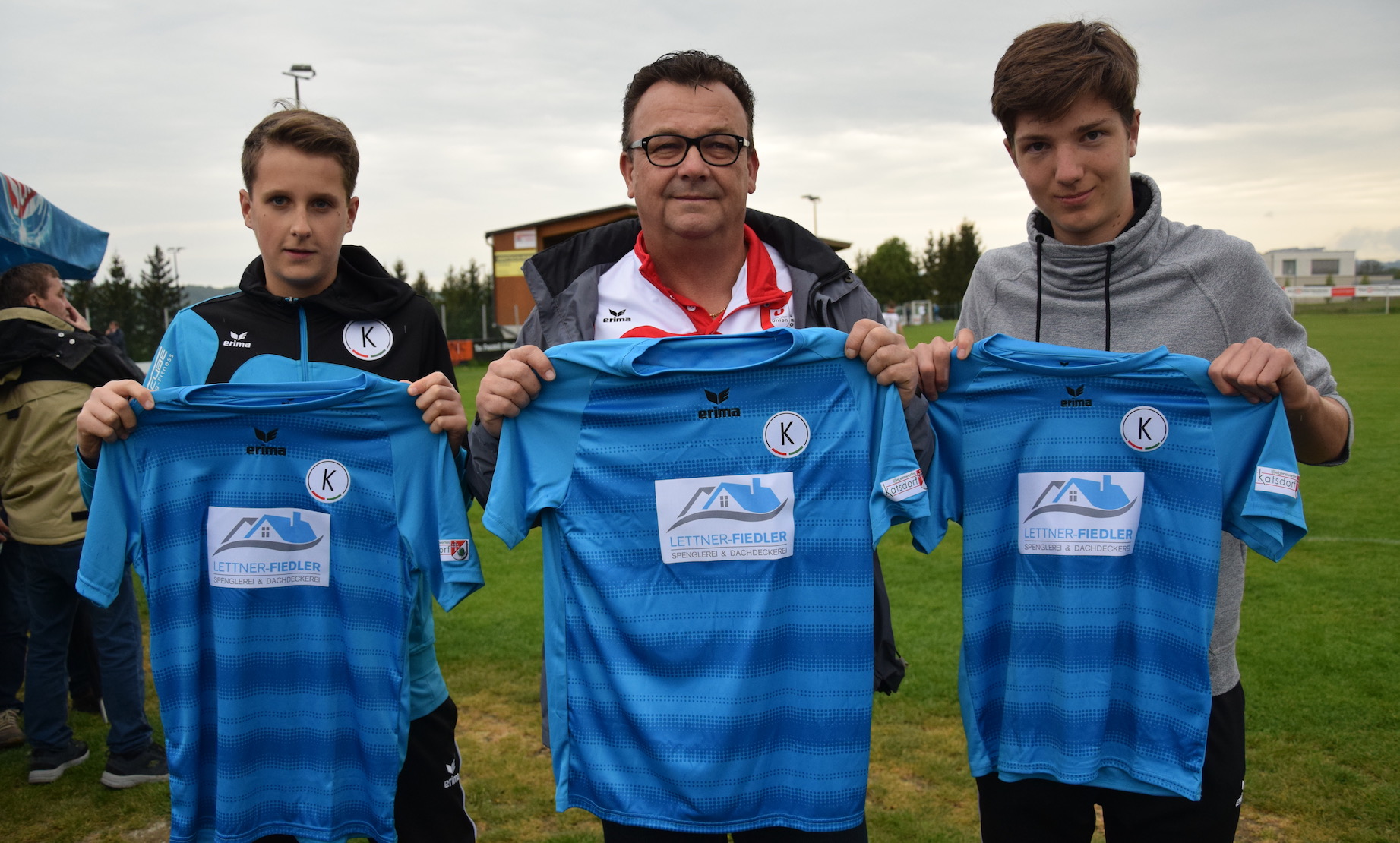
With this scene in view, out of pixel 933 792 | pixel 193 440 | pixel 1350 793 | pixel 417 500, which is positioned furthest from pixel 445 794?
pixel 1350 793

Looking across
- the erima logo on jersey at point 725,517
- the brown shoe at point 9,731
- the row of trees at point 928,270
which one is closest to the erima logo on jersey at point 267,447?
the erima logo on jersey at point 725,517

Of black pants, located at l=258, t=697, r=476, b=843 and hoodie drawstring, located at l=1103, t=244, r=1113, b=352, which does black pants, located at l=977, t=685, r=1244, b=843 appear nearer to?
hoodie drawstring, located at l=1103, t=244, r=1113, b=352

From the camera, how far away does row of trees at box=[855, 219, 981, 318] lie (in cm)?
8275

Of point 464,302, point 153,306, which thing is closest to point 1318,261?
point 464,302

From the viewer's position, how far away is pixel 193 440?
8.63 ft

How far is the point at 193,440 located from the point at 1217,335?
2.92m

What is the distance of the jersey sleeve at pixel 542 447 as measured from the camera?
2.41m

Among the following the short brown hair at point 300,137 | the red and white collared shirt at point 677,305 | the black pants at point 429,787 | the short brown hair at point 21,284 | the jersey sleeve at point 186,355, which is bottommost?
the black pants at point 429,787

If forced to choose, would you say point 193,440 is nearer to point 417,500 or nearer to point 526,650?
point 417,500

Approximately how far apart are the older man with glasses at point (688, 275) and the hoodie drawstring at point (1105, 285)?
20.4 inches

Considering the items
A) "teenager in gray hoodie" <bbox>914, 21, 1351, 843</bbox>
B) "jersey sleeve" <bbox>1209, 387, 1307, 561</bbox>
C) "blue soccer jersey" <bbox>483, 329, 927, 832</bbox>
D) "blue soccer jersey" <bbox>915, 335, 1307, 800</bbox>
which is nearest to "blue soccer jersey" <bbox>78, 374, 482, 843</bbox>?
"blue soccer jersey" <bbox>483, 329, 927, 832</bbox>

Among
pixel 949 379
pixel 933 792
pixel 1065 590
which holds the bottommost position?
pixel 933 792

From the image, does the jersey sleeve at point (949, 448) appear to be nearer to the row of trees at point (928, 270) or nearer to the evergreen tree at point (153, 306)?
the evergreen tree at point (153, 306)

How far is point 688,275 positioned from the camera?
2.55 metres
